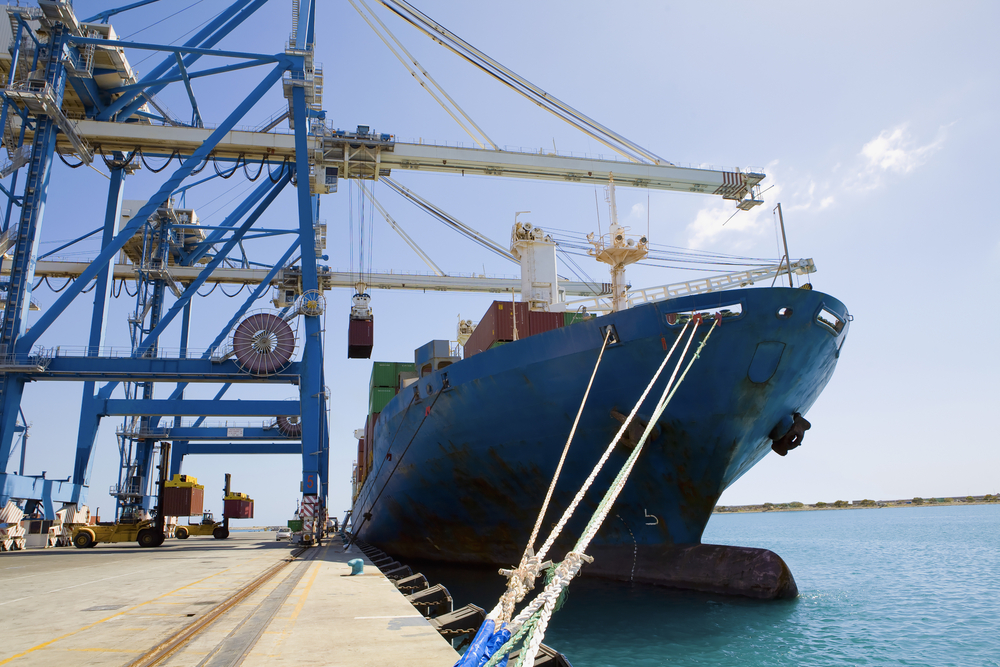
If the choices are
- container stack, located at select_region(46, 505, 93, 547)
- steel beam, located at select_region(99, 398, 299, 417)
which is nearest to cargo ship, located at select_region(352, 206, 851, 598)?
steel beam, located at select_region(99, 398, 299, 417)

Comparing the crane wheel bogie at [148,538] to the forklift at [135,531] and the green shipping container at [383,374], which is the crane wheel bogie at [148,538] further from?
the green shipping container at [383,374]

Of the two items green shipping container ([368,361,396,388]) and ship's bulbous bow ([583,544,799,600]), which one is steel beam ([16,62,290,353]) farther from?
ship's bulbous bow ([583,544,799,600])

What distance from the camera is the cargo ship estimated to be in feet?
37.2

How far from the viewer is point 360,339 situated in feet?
73.5

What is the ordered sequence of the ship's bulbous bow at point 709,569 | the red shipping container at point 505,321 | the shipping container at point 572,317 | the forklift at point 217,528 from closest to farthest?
1. the ship's bulbous bow at point 709,569
2. the red shipping container at point 505,321
3. the shipping container at point 572,317
4. the forklift at point 217,528

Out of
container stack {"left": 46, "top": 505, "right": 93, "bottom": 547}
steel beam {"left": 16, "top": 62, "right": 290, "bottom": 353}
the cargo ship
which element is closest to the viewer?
the cargo ship

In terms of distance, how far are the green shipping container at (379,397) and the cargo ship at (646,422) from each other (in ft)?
32.4

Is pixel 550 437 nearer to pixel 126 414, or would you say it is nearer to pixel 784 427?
pixel 784 427

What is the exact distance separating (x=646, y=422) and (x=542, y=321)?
4600 millimetres

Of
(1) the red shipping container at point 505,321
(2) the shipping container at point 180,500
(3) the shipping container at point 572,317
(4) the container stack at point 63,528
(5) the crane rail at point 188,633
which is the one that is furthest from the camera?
(2) the shipping container at point 180,500

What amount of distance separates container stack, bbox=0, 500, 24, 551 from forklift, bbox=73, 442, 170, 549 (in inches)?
73.7

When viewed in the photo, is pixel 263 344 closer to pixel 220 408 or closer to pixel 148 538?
pixel 220 408

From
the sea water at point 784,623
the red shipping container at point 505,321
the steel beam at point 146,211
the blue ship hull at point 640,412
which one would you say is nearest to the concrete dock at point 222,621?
the sea water at point 784,623

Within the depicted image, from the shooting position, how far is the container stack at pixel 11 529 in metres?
23.2
